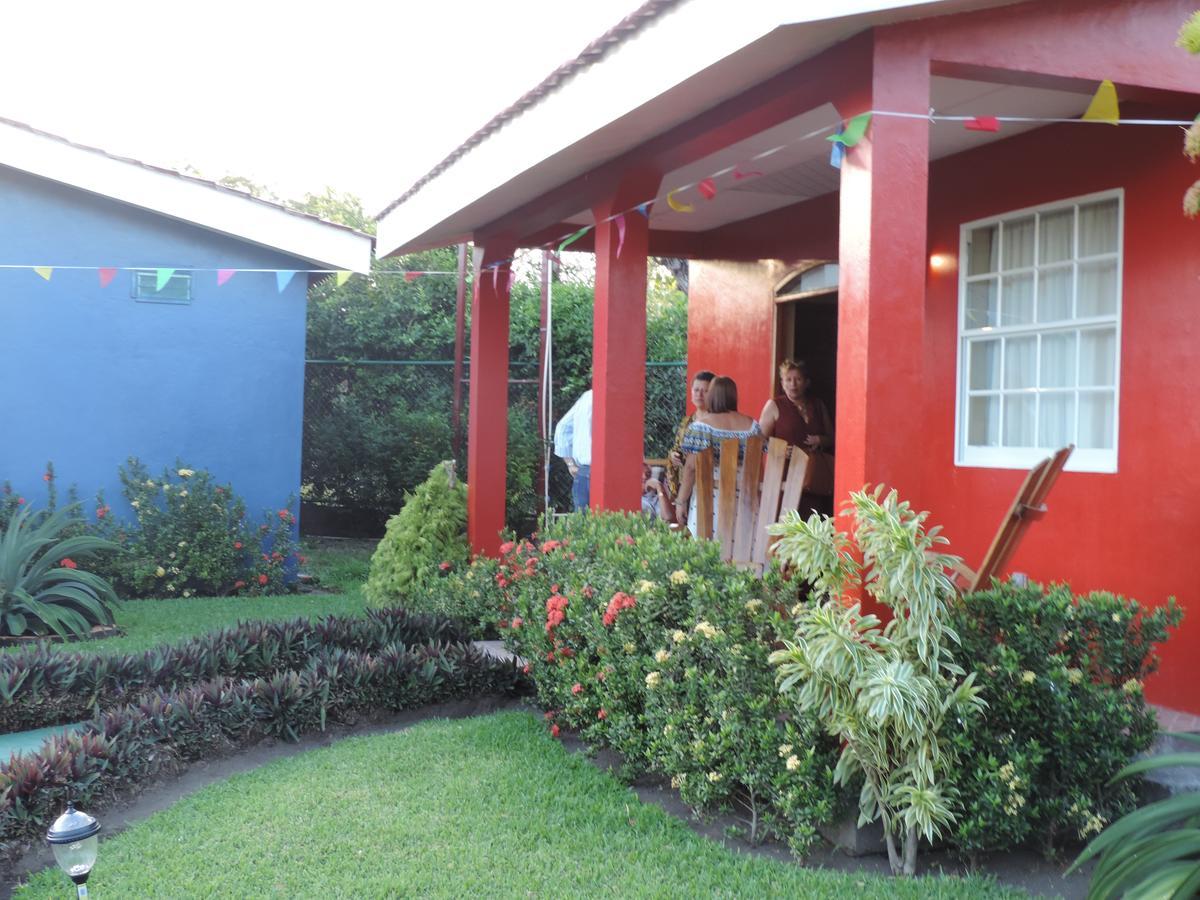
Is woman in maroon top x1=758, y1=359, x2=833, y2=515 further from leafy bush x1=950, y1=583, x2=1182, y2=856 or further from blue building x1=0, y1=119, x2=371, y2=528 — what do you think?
blue building x1=0, y1=119, x2=371, y2=528

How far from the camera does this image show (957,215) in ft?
21.6

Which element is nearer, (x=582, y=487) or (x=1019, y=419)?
(x=1019, y=419)

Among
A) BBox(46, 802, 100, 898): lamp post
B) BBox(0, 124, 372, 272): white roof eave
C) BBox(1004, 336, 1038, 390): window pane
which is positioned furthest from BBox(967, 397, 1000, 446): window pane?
BBox(0, 124, 372, 272): white roof eave

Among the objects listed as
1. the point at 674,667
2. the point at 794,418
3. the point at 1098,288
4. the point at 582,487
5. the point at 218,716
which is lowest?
the point at 218,716

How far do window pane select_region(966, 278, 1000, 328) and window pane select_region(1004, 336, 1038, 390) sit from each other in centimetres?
21

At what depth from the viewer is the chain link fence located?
12977mm

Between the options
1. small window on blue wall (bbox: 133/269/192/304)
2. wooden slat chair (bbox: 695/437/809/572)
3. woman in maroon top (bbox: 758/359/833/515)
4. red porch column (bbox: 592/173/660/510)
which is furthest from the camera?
small window on blue wall (bbox: 133/269/192/304)

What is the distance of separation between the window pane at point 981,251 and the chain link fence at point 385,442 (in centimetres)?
699

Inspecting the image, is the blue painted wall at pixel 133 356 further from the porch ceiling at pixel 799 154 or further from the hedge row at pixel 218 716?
the hedge row at pixel 218 716

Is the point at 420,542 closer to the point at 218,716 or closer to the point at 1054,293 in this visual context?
the point at 218,716

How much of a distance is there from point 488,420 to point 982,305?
416 centimetres

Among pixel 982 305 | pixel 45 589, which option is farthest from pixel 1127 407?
pixel 45 589

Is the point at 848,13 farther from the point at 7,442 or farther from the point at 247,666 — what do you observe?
the point at 7,442

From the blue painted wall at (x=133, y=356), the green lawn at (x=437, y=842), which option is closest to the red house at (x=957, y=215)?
the green lawn at (x=437, y=842)
